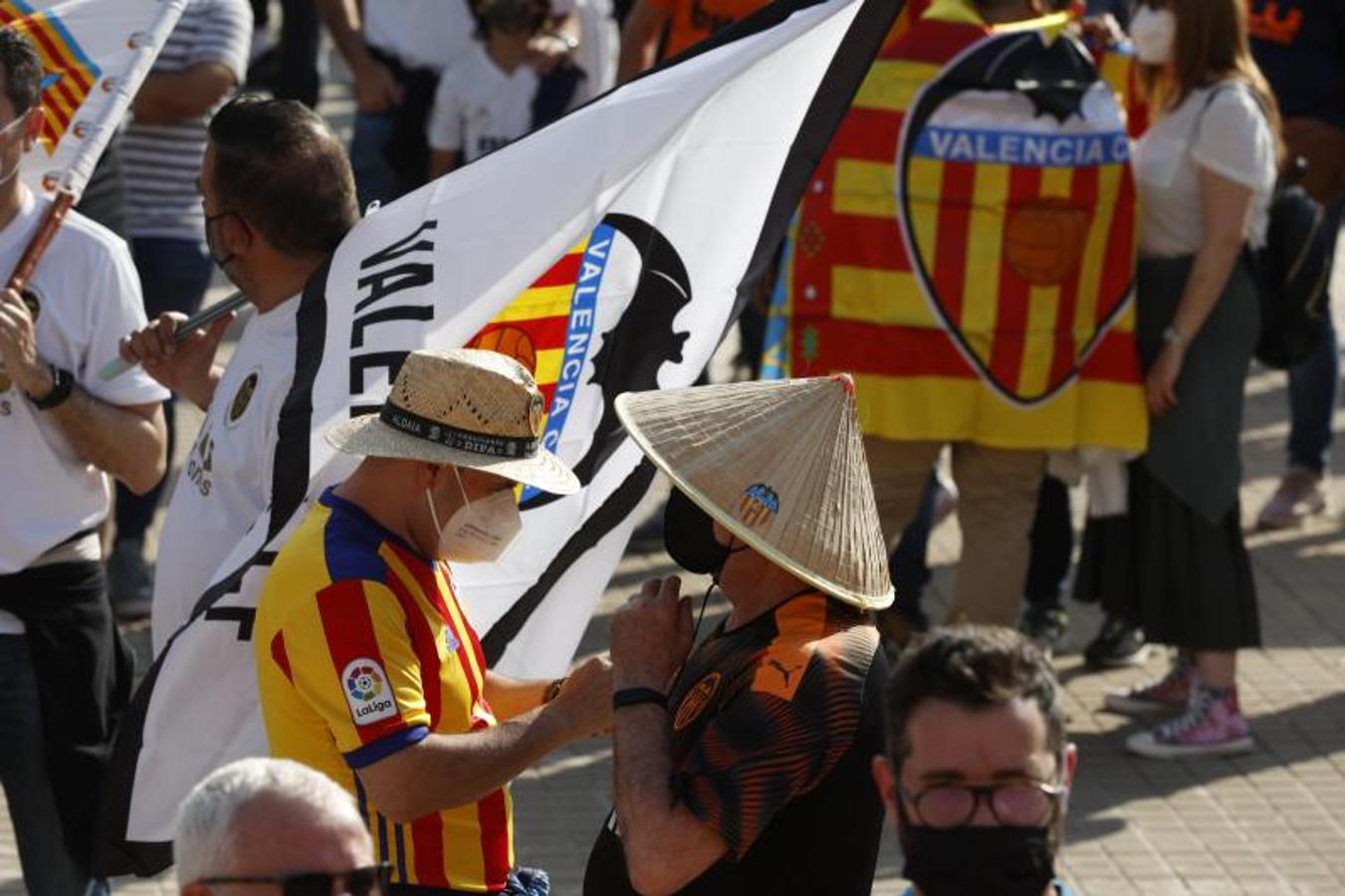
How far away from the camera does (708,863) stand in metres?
3.62

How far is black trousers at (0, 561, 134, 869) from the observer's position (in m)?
5.21

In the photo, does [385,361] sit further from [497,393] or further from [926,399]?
[926,399]

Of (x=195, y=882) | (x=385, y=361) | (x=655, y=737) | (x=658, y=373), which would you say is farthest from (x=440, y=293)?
(x=195, y=882)

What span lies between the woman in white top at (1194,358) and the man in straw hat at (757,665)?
142 inches

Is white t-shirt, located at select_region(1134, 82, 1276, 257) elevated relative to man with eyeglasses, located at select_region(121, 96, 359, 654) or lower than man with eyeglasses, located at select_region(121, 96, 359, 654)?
lower

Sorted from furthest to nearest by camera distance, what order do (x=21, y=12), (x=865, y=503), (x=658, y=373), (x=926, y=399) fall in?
1. (x=926, y=399)
2. (x=21, y=12)
3. (x=658, y=373)
4. (x=865, y=503)

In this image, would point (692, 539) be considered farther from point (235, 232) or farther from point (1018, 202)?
point (1018, 202)

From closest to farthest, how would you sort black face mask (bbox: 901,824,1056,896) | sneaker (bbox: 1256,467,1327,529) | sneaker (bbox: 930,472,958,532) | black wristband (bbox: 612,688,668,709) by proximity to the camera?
black face mask (bbox: 901,824,1056,896) → black wristband (bbox: 612,688,668,709) → sneaker (bbox: 930,472,958,532) → sneaker (bbox: 1256,467,1327,529)

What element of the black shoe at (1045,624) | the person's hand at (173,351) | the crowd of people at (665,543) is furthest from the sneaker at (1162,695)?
the person's hand at (173,351)

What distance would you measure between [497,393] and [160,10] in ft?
5.71

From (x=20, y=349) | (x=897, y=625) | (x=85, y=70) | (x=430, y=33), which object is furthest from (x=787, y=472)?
(x=430, y=33)

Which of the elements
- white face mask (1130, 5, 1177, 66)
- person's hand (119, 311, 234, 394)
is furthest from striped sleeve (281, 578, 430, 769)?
white face mask (1130, 5, 1177, 66)

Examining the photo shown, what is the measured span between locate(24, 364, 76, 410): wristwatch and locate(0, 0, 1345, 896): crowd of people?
19 mm

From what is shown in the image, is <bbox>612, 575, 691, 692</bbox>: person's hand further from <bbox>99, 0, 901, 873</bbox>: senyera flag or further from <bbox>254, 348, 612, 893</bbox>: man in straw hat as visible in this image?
<bbox>99, 0, 901, 873</bbox>: senyera flag
